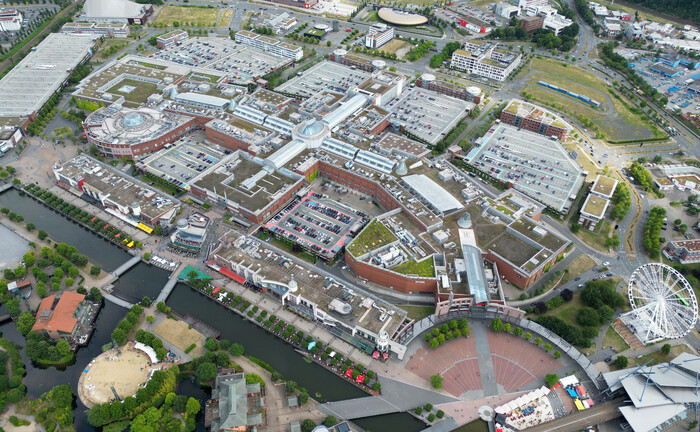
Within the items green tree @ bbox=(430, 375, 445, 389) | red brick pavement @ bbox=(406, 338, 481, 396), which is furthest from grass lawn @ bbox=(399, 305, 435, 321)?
green tree @ bbox=(430, 375, 445, 389)

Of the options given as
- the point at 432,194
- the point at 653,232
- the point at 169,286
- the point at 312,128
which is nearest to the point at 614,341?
the point at 653,232

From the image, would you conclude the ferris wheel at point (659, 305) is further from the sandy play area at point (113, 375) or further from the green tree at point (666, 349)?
the sandy play area at point (113, 375)

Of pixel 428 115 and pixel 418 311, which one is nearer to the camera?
pixel 418 311

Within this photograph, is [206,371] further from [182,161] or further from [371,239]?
[182,161]

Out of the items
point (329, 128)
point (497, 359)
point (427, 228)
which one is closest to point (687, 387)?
point (497, 359)

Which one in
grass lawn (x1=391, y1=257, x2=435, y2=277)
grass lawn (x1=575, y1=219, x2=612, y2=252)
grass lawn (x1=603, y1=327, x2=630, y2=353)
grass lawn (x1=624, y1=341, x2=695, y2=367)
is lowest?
grass lawn (x1=624, y1=341, x2=695, y2=367)

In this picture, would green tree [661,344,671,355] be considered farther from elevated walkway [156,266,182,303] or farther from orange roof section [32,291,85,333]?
orange roof section [32,291,85,333]

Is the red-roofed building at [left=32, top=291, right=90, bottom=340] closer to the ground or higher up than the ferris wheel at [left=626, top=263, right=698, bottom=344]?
closer to the ground

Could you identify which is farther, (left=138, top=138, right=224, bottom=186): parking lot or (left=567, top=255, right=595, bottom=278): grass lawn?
(left=138, top=138, right=224, bottom=186): parking lot
